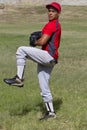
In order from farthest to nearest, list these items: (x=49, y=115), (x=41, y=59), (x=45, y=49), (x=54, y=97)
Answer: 1. (x=54, y=97)
2. (x=49, y=115)
3. (x=45, y=49)
4. (x=41, y=59)

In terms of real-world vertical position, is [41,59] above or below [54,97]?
above

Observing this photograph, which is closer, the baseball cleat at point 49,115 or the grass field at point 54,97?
the grass field at point 54,97

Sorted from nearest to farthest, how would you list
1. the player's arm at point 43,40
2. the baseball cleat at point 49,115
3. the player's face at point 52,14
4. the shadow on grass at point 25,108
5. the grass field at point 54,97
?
1. the player's arm at point 43,40
2. the player's face at point 52,14
3. the grass field at point 54,97
4. the baseball cleat at point 49,115
5. the shadow on grass at point 25,108

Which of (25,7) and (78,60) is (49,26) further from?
(25,7)

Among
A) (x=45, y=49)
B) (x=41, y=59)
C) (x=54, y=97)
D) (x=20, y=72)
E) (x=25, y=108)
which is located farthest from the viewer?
(x=54, y=97)

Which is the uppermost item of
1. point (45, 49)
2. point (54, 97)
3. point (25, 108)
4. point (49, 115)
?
point (45, 49)

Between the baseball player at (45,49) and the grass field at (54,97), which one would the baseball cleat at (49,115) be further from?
the baseball player at (45,49)

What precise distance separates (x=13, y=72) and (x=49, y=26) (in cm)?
698

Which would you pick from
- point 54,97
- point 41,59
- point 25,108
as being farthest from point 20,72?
point 54,97

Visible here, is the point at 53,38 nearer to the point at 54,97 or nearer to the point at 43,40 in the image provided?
the point at 43,40

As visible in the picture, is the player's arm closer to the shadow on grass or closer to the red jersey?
the red jersey

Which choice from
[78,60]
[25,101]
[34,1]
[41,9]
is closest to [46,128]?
[25,101]

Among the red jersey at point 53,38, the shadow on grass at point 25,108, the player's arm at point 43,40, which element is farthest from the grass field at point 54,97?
the player's arm at point 43,40

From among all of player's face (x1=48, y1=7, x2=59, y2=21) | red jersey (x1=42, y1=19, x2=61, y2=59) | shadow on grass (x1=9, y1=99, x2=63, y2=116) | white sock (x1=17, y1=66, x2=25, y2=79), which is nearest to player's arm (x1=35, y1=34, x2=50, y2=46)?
red jersey (x1=42, y1=19, x2=61, y2=59)
